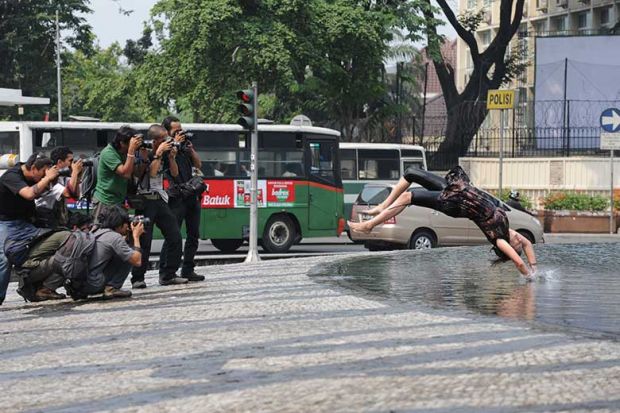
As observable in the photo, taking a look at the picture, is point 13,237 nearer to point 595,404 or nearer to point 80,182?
point 80,182

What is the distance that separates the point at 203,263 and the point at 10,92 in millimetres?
16360

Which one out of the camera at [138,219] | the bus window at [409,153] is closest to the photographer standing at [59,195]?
the camera at [138,219]

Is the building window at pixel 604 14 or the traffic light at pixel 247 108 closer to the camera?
the traffic light at pixel 247 108

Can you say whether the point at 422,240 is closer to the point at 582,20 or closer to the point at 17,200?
the point at 17,200

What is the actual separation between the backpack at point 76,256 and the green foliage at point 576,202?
84.6 feet

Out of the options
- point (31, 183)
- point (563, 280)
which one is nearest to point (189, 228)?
point (31, 183)

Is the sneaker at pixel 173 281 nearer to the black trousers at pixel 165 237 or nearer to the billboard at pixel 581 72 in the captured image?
the black trousers at pixel 165 237

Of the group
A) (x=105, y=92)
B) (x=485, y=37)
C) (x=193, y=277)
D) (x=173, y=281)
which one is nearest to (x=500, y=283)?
(x=193, y=277)

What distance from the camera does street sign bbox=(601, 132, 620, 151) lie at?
3222 centimetres

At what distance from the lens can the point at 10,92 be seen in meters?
36.7

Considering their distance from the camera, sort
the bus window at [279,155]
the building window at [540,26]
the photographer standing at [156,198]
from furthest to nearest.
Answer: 1. the building window at [540,26]
2. the bus window at [279,155]
3. the photographer standing at [156,198]

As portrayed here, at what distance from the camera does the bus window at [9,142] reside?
85.3ft

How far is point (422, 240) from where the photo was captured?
80.7 ft

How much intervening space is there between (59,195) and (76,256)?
4.54 ft
